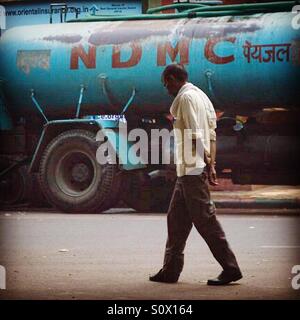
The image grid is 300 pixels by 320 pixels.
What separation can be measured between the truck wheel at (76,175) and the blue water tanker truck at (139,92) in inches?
0.6

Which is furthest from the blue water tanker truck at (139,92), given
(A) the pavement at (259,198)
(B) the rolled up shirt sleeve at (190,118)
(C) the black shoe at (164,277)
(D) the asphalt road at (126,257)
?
(C) the black shoe at (164,277)

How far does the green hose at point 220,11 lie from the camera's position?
15.0 metres

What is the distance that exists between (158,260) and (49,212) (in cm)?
657

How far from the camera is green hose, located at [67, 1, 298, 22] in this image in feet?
49.3

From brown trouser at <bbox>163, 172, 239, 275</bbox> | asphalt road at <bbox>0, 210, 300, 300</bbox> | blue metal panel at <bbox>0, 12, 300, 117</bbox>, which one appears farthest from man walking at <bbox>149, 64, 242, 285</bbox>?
blue metal panel at <bbox>0, 12, 300, 117</bbox>

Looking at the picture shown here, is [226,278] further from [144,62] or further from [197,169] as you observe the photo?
[144,62]

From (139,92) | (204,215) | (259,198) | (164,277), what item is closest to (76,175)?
(139,92)

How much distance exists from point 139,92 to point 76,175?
63.1 inches

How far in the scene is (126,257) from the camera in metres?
9.66

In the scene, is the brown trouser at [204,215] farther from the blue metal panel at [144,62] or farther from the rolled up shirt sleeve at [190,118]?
Answer: the blue metal panel at [144,62]

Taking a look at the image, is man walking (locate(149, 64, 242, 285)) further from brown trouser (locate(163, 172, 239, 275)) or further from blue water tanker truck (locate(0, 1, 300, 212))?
blue water tanker truck (locate(0, 1, 300, 212))

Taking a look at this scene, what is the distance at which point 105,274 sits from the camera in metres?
8.45
